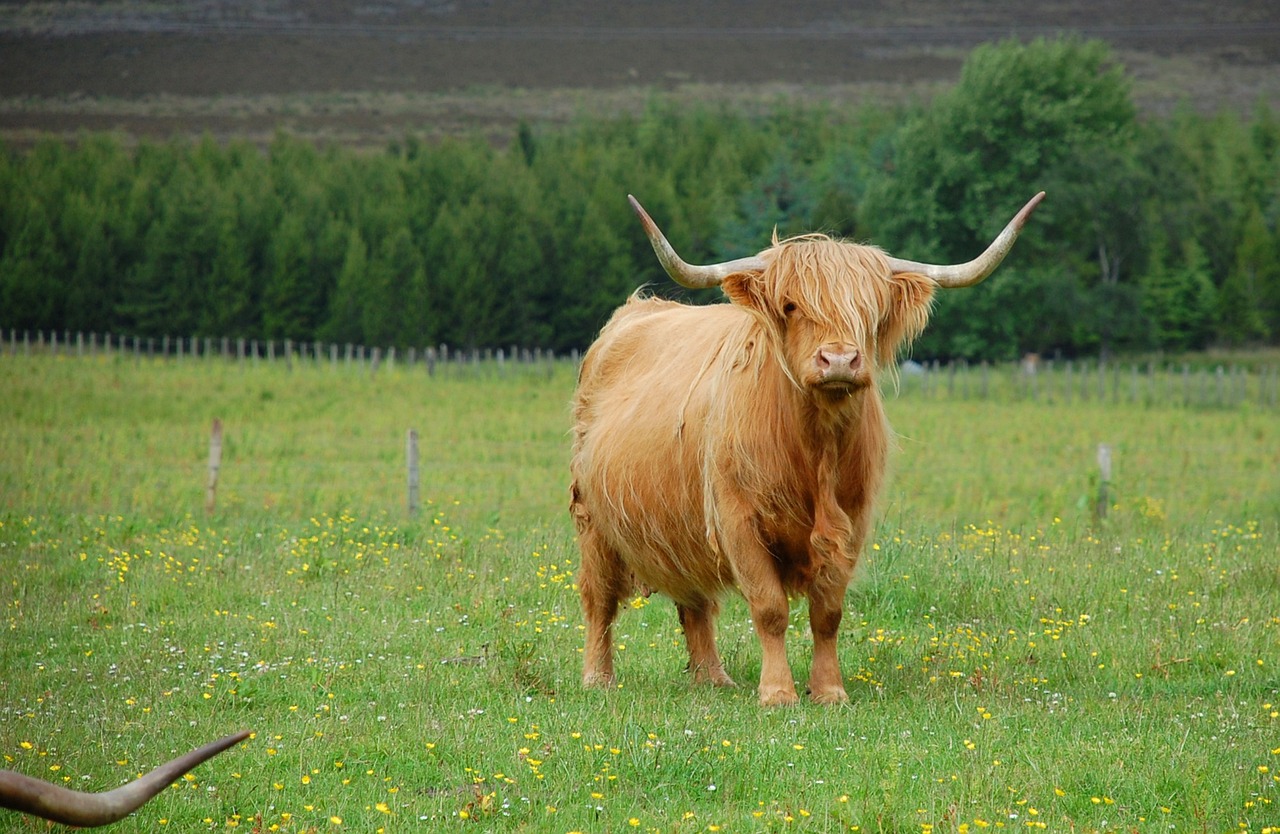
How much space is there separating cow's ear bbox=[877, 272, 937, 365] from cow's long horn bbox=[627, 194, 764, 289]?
2.17ft

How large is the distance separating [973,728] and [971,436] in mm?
21484

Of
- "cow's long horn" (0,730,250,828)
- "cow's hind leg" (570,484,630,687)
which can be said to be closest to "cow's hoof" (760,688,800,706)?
"cow's hind leg" (570,484,630,687)

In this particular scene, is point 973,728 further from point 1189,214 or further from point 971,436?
point 1189,214

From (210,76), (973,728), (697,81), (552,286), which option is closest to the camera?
(973,728)

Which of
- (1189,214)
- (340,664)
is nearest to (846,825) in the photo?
(340,664)

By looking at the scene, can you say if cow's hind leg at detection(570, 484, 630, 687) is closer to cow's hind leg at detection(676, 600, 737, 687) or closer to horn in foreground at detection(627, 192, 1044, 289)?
cow's hind leg at detection(676, 600, 737, 687)

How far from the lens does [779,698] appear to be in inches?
258

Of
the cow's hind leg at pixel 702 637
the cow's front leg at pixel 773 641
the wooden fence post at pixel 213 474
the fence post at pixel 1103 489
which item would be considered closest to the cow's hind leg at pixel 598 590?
the cow's hind leg at pixel 702 637

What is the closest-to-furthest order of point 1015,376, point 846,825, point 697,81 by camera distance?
1. point 846,825
2. point 1015,376
3. point 697,81

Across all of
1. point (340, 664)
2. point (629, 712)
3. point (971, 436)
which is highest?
point (629, 712)

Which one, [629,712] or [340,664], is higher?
[629,712]

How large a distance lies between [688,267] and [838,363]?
39.7 inches

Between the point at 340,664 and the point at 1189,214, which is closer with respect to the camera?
the point at 340,664

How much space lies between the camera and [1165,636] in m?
7.96
